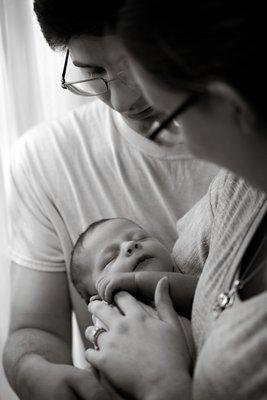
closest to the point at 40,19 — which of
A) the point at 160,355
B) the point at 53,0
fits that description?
the point at 53,0

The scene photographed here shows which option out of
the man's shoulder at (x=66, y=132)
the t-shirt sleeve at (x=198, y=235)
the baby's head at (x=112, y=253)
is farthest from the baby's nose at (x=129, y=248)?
the man's shoulder at (x=66, y=132)

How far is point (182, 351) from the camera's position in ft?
3.94

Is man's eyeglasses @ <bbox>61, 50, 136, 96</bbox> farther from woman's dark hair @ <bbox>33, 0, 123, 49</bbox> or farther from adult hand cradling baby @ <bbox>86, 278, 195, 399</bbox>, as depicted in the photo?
adult hand cradling baby @ <bbox>86, 278, 195, 399</bbox>

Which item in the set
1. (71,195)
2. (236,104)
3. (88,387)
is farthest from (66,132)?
(236,104)

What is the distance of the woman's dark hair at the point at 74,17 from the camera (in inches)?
50.7

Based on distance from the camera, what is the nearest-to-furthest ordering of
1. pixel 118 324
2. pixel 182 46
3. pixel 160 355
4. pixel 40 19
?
1. pixel 182 46
2. pixel 160 355
3. pixel 118 324
4. pixel 40 19

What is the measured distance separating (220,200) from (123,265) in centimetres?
38

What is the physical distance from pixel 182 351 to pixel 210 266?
0.18 meters

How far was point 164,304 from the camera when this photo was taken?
1.33 m

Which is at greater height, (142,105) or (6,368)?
(142,105)

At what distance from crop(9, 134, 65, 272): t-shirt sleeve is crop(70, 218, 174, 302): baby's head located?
15cm

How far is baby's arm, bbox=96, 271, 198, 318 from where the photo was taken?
146cm

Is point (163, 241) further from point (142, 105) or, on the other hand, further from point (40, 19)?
point (40, 19)

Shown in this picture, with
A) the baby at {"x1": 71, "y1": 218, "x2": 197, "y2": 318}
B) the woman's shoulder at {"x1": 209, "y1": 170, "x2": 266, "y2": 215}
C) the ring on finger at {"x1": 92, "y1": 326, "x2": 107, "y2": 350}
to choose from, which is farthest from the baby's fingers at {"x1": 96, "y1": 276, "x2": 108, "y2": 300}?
the woman's shoulder at {"x1": 209, "y1": 170, "x2": 266, "y2": 215}
